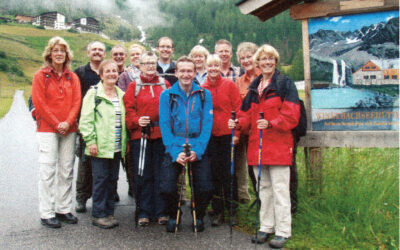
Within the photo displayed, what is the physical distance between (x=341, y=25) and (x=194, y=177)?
8.99 ft

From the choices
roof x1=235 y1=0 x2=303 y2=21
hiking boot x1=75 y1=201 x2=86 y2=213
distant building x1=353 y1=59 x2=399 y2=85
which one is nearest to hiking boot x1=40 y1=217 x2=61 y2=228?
hiking boot x1=75 y1=201 x2=86 y2=213

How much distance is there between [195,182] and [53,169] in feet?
6.21

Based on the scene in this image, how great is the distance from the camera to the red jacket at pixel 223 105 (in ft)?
16.5

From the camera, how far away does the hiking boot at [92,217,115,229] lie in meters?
4.91

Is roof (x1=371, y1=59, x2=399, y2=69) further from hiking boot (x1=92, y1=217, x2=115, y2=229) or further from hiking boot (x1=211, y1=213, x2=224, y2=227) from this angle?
hiking boot (x1=92, y1=217, x2=115, y2=229)

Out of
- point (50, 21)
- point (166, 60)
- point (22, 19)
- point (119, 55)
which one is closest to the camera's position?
point (166, 60)

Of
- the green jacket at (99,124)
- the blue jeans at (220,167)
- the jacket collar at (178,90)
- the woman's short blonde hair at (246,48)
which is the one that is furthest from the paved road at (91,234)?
the woman's short blonde hair at (246,48)

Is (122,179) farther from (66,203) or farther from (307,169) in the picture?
(307,169)

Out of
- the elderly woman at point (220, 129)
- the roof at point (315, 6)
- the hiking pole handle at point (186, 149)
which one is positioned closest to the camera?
the hiking pole handle at point (186, 149)

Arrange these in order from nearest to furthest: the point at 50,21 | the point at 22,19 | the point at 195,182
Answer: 1. the point at 195,182
2. the point at 50,21
3. the point at 22,19

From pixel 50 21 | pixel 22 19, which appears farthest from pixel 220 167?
pixel 22 19

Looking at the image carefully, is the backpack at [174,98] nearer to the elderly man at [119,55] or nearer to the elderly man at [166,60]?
the elderly man at [166,60]

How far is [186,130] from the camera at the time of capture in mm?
4727

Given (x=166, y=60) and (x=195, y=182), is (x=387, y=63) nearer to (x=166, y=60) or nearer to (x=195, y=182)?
(x=195, y=182)
